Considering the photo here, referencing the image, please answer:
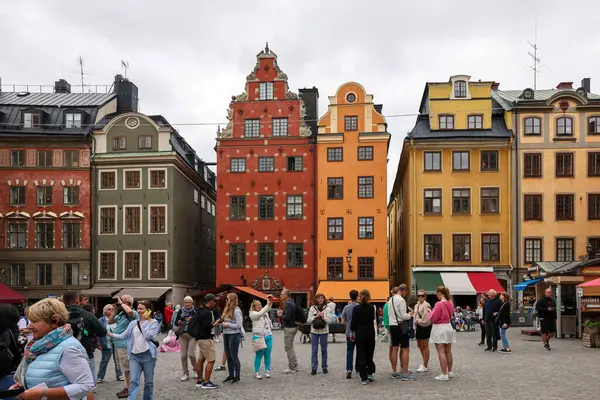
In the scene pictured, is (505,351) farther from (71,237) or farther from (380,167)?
(71,237)

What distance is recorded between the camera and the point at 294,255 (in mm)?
46656

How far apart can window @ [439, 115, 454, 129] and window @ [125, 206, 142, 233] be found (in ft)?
63.0

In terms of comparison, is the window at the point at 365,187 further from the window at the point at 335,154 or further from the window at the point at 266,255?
the window at the point at 266,255

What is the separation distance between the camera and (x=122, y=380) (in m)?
17.0

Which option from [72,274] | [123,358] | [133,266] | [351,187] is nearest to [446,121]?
[351,187]

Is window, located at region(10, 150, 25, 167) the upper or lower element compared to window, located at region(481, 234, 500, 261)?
upper

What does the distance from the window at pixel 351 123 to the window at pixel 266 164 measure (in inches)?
194

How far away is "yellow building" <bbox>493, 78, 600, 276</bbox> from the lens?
44.5 meters

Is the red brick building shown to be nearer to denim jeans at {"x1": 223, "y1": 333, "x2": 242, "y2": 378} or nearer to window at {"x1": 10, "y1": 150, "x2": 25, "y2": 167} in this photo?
window at {"x1": 10, "y1": 150, "x2": 25, "y2": 167}

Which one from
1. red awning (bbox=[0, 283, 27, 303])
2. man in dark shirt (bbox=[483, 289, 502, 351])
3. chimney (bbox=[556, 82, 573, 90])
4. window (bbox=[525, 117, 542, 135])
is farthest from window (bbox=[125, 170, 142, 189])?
man in dark shirt (bbox=[483, 289, 502, 351])

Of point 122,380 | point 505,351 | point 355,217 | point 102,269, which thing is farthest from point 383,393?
point 102,269

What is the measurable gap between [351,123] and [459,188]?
297 inches

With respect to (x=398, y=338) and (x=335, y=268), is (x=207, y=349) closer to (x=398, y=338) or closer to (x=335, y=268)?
(x=398, y=338)

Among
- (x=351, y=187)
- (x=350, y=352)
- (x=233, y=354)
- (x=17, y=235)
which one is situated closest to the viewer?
(x=233, y=354)
